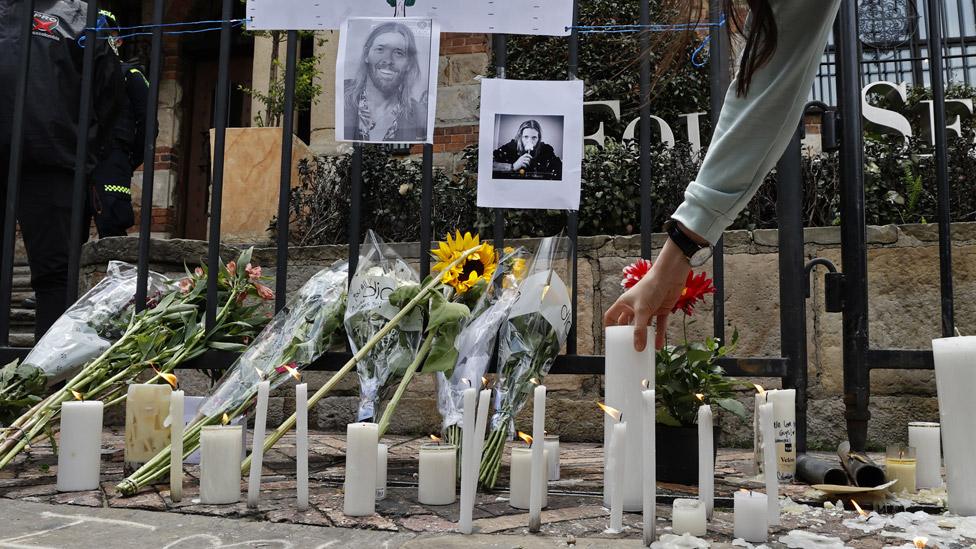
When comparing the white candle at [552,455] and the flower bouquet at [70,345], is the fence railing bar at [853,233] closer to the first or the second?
the white candle at [552,455]

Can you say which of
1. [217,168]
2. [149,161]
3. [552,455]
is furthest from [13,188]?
[552,455]

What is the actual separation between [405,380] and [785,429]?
1036 mm

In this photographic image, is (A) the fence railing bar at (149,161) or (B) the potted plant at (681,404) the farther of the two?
(A) the fence railing bar at (149,161)

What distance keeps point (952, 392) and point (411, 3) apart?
178cm

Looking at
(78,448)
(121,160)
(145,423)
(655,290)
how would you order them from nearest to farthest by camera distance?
1. (655,290)
2. (78,448)
3. (145,423)
4. (121,160)

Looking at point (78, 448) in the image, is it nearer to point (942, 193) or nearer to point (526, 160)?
point (526, 160)

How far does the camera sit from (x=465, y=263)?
2211 mm

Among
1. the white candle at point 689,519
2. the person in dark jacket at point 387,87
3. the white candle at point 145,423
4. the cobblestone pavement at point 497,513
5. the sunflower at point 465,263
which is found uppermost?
the person in dark jacket at point 387,87

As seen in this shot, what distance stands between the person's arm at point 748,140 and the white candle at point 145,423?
1.39 metres

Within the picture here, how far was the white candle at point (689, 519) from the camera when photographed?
1459mm

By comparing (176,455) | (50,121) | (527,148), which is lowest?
(176,455)

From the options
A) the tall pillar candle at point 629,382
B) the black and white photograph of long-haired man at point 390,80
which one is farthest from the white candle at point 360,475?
the black and white photograph of long-haired man at point 390,80

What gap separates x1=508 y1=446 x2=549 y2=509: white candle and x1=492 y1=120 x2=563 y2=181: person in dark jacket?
91cm

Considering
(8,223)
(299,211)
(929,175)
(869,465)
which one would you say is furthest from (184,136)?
(869,465)
